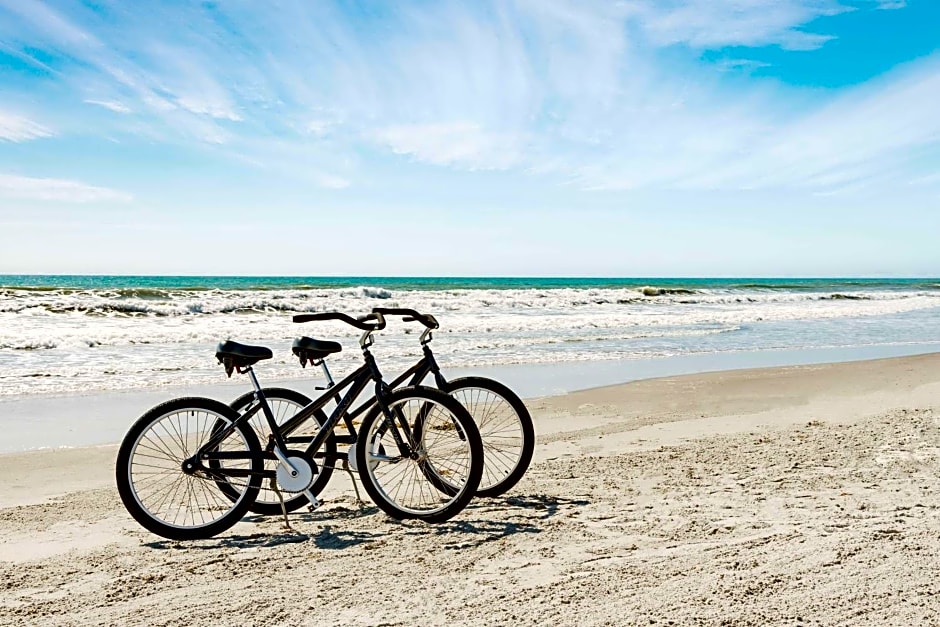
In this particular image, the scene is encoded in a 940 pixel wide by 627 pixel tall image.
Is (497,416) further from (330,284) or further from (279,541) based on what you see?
(330,284)

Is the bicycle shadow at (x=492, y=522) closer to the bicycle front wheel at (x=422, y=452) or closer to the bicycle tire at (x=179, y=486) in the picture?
the bicycle front wheel at (x=422, y=452)

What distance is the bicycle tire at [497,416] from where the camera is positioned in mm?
4738

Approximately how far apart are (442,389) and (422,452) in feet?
1.78

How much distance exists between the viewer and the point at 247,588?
10.6 feet

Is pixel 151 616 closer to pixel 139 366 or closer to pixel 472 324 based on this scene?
pixel 139 366

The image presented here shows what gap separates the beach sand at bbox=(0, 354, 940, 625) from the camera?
2949 millimetres

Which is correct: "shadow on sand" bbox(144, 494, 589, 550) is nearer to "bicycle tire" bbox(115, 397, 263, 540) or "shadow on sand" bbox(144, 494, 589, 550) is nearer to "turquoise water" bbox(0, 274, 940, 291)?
"bicycle tire" bbox(115, 397, 263, 540)

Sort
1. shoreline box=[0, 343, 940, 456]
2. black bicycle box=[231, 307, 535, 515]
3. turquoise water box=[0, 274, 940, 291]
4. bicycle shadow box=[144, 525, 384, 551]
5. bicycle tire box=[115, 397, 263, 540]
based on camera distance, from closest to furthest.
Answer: bicycle shadow box=[144, 525, 384, 551] → bicycle tire box=[115, 397, 263, 540] → black bicycle box=[231, 307, 535, 515] → shoreline box=[0, 343, 940, 456] → turquoise water box=[0, 274, 940, 291]

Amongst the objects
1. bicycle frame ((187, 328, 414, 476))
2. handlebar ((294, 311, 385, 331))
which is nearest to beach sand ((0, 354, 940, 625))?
bicycle frame ((187, 328, 414, 476))

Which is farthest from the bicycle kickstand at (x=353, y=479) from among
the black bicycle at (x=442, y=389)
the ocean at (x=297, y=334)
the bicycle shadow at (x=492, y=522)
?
the ocean at (x=297, y=334)

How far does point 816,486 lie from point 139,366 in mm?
10493

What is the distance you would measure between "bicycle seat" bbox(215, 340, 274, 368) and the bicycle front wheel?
0.71 m

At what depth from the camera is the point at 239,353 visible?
4047 mm

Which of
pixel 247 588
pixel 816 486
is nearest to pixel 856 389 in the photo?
pixel 816 486
